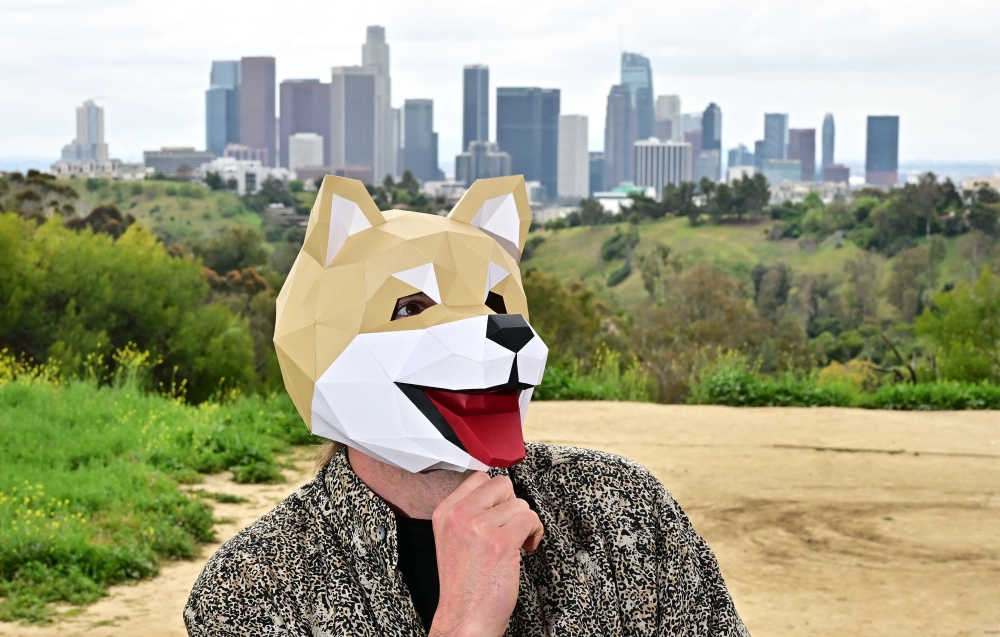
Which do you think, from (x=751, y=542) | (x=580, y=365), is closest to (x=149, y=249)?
(x=580, y=365)

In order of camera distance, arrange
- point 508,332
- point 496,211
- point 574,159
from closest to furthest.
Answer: point 508,332 → point 496,211 → point 574,159

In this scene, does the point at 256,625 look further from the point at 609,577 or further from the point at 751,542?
the point at 751,542

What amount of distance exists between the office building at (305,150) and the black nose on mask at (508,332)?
12528cm

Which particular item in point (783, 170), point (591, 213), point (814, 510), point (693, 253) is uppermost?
point (783, 170)

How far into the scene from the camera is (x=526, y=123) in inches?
4806

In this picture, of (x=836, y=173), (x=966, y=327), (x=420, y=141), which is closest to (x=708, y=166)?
(x=836, y=173)

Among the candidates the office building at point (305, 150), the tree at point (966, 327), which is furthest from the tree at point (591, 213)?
the office building at point (305, 150)

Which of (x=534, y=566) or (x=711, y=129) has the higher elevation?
(x=711, y=129)

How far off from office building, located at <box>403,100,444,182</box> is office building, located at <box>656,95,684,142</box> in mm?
32922

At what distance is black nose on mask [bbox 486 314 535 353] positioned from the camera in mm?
Answer: 1282

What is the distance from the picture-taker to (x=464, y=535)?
130cm

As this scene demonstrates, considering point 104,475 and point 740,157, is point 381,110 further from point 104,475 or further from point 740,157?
point 104,475

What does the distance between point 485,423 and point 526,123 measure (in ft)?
402

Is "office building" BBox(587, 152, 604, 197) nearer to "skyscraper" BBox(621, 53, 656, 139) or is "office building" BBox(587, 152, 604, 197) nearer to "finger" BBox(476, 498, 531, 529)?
"skyscraper" BBox(621, 53, 656, 139)
